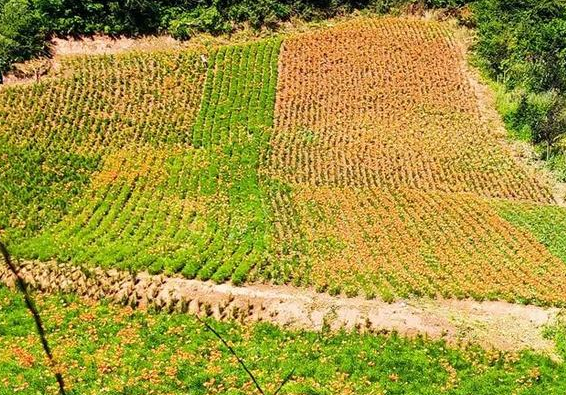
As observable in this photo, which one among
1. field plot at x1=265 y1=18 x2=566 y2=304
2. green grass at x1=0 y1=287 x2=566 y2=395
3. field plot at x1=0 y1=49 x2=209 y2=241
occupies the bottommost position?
field plot at x1=0 y1=49 x2=209 y2=241

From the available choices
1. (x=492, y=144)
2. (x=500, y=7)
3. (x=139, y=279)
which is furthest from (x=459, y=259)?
(x=500, y=7)

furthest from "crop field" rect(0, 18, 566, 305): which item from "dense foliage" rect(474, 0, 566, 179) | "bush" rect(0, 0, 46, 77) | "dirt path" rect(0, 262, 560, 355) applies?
"bush" rect(0, 0, 46, 77)

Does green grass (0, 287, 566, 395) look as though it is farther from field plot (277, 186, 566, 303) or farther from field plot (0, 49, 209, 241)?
field plot (0, 49, 209, 241)

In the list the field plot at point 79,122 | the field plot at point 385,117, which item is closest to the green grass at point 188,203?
the field plot at point 79,122

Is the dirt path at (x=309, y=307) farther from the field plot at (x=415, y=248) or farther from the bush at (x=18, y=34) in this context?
the bush at (x=18, y=34)

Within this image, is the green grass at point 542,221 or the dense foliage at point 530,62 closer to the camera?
the green grass at point 542,221

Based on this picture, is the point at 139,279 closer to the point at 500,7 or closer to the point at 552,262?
the point at 552,262

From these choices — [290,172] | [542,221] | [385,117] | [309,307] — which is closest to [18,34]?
[290,172]
